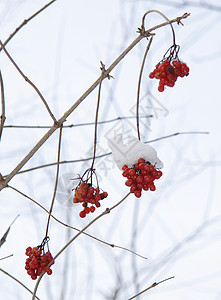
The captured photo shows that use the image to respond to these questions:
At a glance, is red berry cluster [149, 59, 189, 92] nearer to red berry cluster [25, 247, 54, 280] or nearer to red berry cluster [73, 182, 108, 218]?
red berry cluster [73, 182, 108, 218]

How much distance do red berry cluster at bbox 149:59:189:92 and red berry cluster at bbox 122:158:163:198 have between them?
0.17 meters

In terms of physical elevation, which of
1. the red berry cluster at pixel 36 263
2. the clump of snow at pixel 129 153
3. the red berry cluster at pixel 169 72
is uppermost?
the red berry cluster at pixel 169 72

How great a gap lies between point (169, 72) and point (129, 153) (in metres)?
0.19

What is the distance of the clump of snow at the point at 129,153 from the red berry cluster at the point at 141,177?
0.03 metres

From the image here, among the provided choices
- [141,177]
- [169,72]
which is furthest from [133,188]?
[169,72]

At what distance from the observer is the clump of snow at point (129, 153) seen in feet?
2.46

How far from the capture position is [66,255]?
2.12 metres

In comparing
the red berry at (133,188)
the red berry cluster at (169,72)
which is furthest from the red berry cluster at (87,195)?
the red berry cluster at (169,72)

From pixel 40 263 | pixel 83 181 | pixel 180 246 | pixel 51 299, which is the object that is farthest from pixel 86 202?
pixel 180 246

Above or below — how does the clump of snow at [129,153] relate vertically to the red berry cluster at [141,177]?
above

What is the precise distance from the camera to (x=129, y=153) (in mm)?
772

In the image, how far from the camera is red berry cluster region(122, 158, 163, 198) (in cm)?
73

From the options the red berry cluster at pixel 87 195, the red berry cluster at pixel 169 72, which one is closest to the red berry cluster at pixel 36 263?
the red berry cluster at pixel 87 195

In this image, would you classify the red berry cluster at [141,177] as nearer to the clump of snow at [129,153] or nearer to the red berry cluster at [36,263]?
the clump of snow at [129,153]
